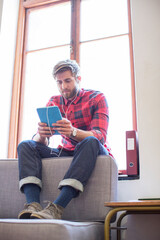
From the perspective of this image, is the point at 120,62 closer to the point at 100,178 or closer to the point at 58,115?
the point at 58,115

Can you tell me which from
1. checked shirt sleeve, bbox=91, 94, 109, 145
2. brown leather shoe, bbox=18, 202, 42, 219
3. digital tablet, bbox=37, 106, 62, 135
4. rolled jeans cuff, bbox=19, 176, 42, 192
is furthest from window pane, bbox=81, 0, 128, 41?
brown leather shoe, bbox=18, 202, 42, 219

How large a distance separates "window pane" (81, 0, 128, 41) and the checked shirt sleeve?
1055mm

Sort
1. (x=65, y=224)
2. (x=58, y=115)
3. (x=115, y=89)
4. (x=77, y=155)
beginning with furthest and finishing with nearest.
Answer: (x=115, y=89) < (x=58, y=115) < (x=77, y=155) < (x=65, y=224)

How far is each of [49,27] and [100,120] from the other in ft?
5.02

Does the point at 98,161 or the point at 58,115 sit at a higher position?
the point at 58,115

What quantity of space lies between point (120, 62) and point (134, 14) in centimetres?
41

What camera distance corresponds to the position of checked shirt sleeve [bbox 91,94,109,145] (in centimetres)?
180

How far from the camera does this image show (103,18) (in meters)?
2.84

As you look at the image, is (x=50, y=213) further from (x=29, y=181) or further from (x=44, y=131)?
(x=44, y=131)

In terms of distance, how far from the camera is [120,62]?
8.72 ft

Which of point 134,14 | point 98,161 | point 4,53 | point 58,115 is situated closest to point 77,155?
point 98,161

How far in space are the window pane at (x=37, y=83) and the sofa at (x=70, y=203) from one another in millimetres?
958

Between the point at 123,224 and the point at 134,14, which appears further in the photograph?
the point at 134,14

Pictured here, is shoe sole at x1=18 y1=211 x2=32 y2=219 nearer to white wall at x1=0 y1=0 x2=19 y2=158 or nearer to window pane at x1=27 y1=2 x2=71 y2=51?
white wall at x1=0 y1=0 x2=19 y2=158
